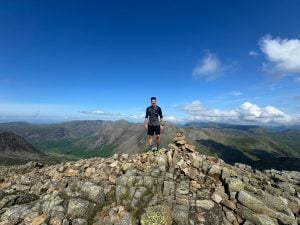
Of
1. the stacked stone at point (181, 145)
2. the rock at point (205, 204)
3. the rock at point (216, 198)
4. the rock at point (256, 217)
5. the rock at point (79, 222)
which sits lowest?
the rock at point (79, 222)

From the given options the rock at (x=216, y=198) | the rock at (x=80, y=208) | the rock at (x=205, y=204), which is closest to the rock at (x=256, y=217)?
the rock at (x=216, y=198)

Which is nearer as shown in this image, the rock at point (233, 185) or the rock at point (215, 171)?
the rock at point (233, 185)

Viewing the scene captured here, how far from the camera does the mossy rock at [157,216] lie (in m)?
16.0

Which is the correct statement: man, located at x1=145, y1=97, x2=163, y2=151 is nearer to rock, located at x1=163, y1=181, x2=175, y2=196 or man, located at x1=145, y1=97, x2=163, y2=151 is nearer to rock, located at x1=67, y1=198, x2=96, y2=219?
rock, located at x1=163, y1=181, x2=175, y2=196

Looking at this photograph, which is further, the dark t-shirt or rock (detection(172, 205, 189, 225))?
the dark t-shirt

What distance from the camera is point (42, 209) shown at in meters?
17.8

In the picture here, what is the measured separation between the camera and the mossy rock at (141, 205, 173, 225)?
1605 centimetres

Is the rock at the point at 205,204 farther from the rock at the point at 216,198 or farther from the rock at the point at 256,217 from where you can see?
the rock at the point at 256,217

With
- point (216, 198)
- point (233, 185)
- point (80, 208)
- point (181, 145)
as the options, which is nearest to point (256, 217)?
point (216, 198)

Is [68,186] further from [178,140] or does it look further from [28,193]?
[178,140]

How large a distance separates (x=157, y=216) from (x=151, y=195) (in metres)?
2.54

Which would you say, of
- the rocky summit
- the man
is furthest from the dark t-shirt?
the rocky summit

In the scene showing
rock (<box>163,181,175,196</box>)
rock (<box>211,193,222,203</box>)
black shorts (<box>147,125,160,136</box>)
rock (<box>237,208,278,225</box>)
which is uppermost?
black shorts (<box>147,125,160,136</box>)

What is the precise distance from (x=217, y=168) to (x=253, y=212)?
521cm
